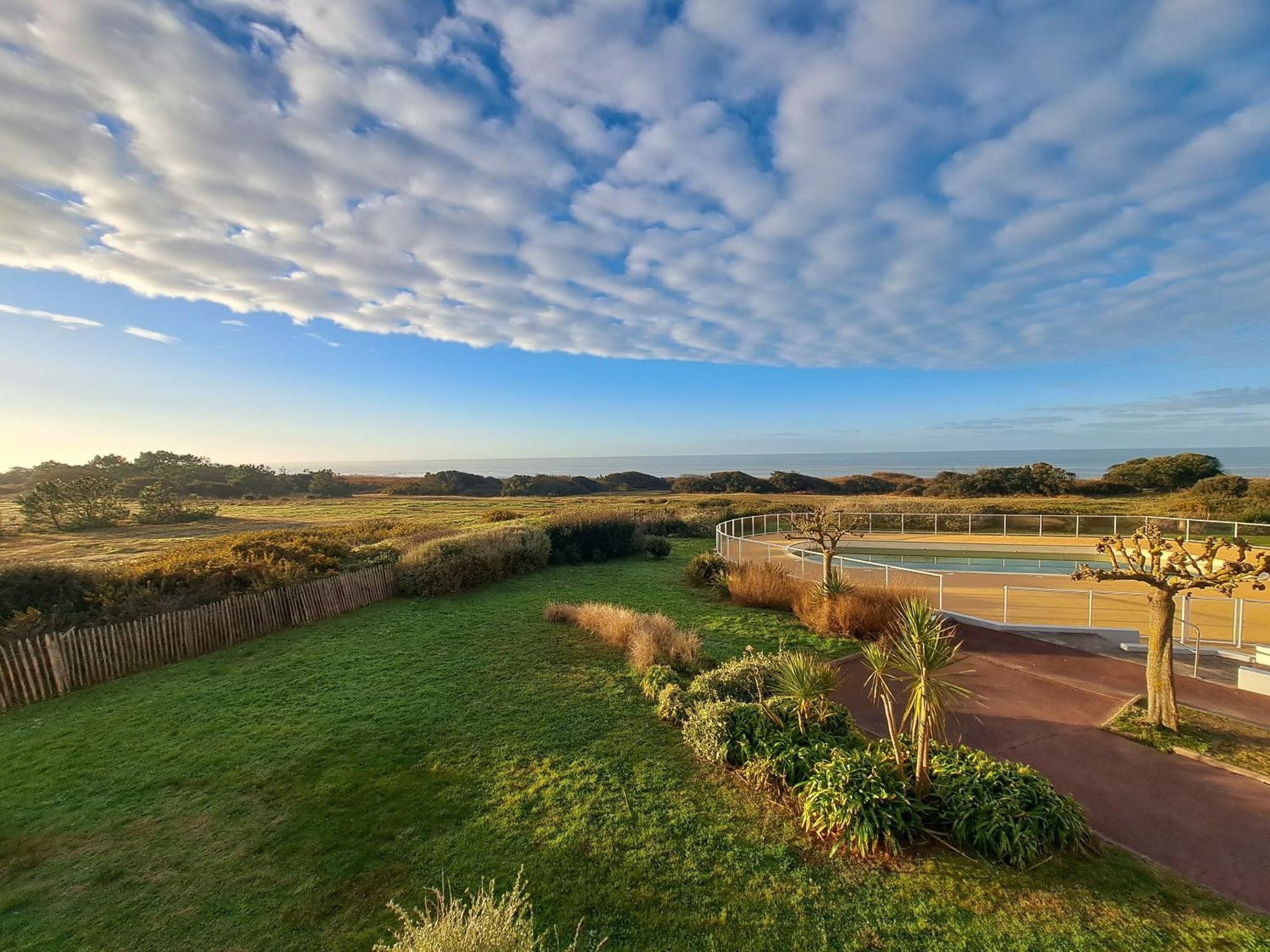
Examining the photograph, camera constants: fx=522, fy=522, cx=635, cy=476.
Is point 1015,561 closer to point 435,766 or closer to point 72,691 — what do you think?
point 435,766

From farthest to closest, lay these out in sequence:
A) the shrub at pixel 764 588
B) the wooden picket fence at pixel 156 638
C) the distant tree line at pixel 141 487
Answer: the distant tree line at pixel 141 487 → the shrub at pixel 764 588 → the wooden picket fence at pixel 156 638

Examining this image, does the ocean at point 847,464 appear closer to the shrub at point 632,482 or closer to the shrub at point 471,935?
the shrub at point 632,482

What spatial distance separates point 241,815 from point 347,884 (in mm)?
1911

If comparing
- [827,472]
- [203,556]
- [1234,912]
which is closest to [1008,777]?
[1234,912]

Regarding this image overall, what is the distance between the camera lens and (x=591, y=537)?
21125 millimetres

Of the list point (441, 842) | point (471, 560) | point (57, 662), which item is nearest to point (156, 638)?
point (57, 662)

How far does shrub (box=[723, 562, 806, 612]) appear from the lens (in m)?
12.6

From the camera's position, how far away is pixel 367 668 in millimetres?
9375

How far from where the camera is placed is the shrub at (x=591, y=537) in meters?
20.4

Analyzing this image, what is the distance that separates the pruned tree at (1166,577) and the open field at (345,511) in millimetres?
21118

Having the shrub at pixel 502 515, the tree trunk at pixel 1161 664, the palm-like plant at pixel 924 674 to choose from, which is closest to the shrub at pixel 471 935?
the palm-like plant at pixel 924 674

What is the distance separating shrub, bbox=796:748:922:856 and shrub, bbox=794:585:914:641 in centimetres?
579

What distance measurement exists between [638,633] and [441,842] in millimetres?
5000

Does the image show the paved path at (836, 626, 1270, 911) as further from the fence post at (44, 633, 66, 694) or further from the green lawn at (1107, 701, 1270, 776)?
the fence post at (44, 633, 66, 694)
